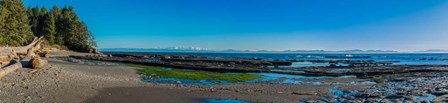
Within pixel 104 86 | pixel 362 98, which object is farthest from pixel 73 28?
pixel 362 98

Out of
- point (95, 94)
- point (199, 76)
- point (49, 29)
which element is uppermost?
point (49, 29)

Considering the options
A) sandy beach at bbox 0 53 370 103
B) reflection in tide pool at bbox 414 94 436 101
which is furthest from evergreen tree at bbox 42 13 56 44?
reflection in tide pool at bbox 414 94 436 101

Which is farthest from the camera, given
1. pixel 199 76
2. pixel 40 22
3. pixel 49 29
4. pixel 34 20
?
pixel 40 22

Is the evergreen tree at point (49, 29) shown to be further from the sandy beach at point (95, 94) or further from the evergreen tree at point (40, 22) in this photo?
the sandy beach at point (95, 94)

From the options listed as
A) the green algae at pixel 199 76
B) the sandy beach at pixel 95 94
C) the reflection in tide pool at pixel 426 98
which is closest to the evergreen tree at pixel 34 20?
the green algae at pixel 199 76

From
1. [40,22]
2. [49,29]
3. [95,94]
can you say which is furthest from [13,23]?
[95,94]

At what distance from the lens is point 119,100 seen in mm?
15406

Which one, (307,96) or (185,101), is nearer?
(185,101)

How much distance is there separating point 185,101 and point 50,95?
5389 mm

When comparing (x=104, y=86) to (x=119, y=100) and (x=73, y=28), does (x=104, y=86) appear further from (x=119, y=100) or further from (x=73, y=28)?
(x=73, y=28)

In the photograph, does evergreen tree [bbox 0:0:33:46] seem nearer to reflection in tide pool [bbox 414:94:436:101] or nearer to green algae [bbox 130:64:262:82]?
green algae [bbox 130:64:262:82]

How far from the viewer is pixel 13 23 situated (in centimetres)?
5309

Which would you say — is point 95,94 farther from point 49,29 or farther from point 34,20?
point 34,20

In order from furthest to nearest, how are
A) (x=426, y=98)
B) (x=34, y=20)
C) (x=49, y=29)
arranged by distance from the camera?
(x=34, y=20)
(x=49, y=29)
(x=426, y=98)
